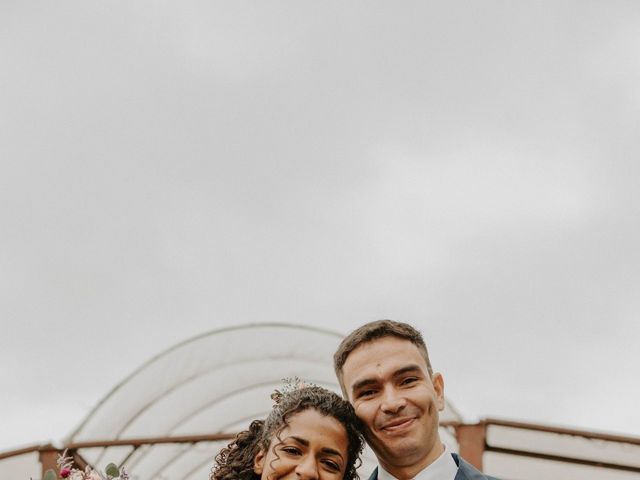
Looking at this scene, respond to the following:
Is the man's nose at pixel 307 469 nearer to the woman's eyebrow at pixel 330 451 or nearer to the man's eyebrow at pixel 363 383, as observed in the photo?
the woman's eyebrow at pixel 330 451

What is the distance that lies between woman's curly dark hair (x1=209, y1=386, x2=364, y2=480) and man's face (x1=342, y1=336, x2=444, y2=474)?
0.16 metres

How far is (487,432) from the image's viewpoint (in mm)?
9922

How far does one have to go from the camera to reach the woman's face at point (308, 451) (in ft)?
14.8

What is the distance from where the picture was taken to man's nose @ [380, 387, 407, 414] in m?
5.11

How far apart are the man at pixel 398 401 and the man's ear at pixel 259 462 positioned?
25.1 inches

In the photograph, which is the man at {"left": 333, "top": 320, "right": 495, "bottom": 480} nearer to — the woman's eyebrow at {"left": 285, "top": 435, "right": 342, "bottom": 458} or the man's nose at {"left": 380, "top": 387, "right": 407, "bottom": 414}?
the man's nose at {"left": 380, "top": 387, "right": 407, "bottom": 414}

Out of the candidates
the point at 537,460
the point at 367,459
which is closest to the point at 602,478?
the point at 537,460

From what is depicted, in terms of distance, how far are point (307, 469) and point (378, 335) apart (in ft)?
4.08

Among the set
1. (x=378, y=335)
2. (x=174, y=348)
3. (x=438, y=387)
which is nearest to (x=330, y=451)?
(x=378, y=335)

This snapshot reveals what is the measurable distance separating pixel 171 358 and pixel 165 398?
1.00 meters

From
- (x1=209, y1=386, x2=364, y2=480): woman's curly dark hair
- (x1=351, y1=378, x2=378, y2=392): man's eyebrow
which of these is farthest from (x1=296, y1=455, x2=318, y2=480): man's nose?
(x1=351, y1=378, x2=378, y2=392): man's eyebrow

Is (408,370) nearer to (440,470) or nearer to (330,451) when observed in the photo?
(440,470)

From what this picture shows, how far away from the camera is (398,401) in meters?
5.13

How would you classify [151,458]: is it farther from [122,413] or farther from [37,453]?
[37,453]
